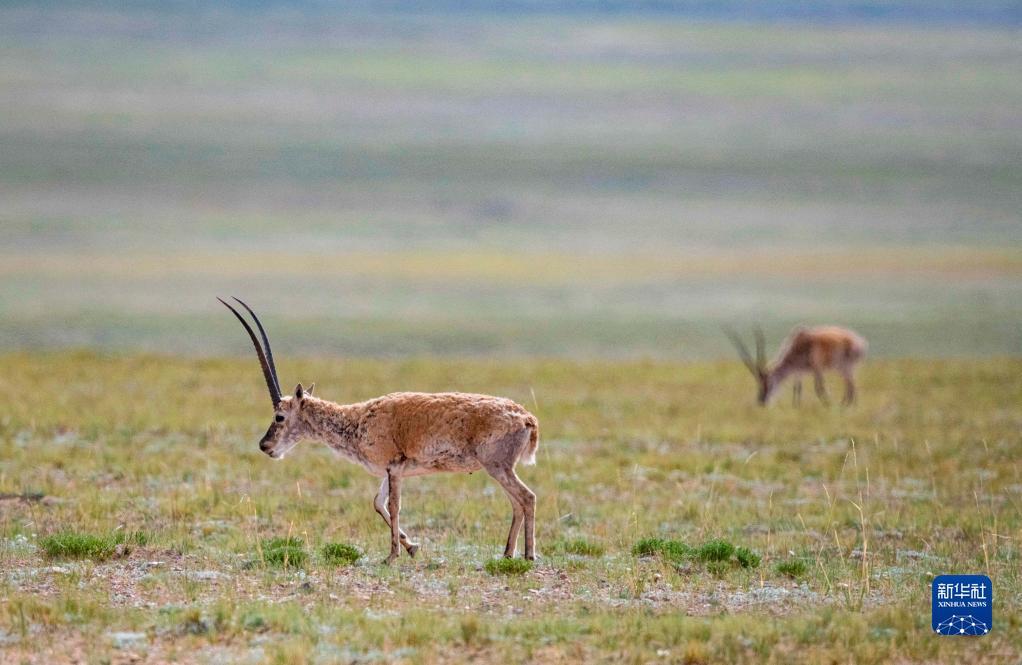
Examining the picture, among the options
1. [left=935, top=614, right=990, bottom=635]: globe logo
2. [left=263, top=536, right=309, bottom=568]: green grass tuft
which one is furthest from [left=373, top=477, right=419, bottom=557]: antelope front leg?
[left=935, top=614, right=990, bottom=635]: globe logo

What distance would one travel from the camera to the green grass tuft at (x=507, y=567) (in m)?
12.0

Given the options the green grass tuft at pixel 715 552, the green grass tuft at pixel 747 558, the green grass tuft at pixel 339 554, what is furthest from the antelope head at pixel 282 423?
the green grass tuft at pixel 747 558

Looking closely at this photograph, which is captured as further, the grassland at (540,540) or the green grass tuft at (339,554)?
the green grass tuft at (339,554)

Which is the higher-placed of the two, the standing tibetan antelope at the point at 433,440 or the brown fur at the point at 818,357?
the brown fur at the point at 818,357

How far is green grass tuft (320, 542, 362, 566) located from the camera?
40.5 ft

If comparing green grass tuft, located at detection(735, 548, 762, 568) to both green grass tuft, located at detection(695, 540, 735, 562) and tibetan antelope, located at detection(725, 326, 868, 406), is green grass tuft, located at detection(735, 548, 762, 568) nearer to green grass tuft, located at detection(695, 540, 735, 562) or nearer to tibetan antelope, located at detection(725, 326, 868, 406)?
green grass tuft, located at detection(695, 540, 735, 562)

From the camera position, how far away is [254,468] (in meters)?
18.6

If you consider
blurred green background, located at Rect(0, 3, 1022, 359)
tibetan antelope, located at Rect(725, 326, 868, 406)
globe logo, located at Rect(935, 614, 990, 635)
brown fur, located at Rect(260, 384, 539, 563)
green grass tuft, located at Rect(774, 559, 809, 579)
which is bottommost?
globe logo, located at Rect(935, 614, 990, 635)

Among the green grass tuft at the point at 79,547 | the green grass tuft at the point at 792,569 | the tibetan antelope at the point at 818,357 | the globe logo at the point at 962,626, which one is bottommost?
the globe logo at the point at 962,626

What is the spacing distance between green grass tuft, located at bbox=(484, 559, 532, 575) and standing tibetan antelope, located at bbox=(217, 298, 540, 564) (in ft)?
1.36

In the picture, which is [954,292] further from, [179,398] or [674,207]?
[179,398]

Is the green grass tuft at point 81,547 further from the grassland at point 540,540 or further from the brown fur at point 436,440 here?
the brown fur at point 436,440

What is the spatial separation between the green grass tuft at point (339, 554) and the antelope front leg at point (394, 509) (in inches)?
10.7

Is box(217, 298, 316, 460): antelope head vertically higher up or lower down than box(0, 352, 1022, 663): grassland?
higher up
